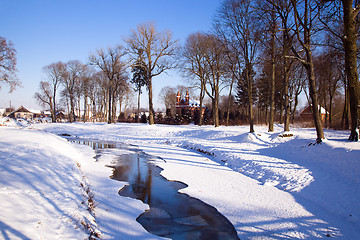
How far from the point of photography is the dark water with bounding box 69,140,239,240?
5.15 meters

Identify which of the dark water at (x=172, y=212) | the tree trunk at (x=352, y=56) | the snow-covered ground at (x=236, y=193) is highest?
the tree trunk at (x=352, y=56)

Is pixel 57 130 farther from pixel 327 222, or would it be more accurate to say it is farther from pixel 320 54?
pixel 320 54

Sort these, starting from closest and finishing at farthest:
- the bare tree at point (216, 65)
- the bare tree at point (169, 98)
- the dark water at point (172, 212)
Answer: the dark water at point (172, 212) → the bare tree at point (216, 65) → the bare tree at point (169, 98)

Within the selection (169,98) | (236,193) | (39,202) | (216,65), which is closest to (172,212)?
(236,193)

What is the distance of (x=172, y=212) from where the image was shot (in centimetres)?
625

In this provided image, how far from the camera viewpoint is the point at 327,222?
5594mm

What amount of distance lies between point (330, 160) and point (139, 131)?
21.4 metres

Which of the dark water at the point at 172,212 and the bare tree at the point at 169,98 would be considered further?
the bare tree at the point at 169,98

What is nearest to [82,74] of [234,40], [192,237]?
[234,40]

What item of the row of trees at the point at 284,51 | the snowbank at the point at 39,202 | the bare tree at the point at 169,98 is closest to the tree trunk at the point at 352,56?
the row of trees at the point at 284,51

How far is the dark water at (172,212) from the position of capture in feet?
16.9

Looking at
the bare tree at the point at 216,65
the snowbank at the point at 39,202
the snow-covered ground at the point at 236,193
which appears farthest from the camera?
the bare tree at the point at 216,65

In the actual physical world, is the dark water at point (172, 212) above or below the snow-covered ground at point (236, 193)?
below

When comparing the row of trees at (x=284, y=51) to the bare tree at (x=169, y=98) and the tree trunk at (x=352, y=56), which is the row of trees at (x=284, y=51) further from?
the bare tree at (x=169, y=98)
